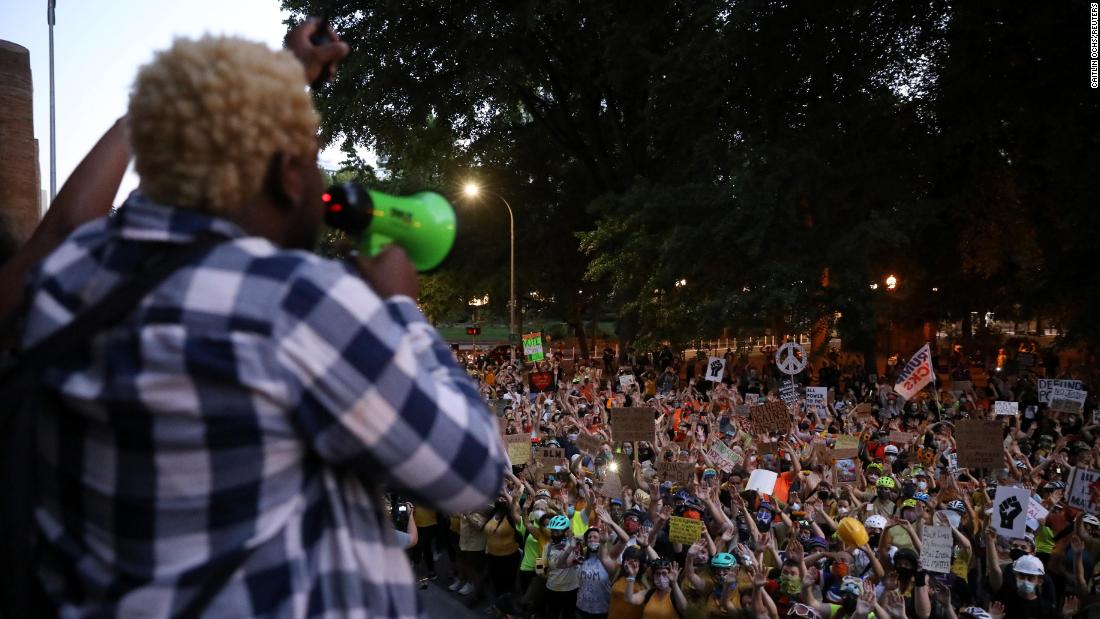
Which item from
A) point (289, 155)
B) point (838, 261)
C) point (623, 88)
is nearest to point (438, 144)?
point (623, 88)

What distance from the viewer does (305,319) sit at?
964mm

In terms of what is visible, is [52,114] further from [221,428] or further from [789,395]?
[789,395]

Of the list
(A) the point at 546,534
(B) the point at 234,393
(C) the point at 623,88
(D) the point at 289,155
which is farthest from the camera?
(C) the point at 623,88

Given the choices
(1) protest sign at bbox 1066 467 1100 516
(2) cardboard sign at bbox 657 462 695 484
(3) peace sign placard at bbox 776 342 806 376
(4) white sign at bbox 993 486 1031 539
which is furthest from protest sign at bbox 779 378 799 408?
(4) white sign at bbox 993 486 1031 539

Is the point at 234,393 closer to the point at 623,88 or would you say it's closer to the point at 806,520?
the point at 806,520

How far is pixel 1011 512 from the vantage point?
729 centimetres

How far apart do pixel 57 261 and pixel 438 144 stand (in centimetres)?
3013

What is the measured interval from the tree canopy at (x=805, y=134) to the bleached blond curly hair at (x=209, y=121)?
16.4 m

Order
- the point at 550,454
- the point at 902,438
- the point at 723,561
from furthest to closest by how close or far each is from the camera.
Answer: the point at 902,438
the point at 550,454
the point at 723,561

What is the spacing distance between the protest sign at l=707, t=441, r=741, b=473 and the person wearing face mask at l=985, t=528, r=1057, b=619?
340cm

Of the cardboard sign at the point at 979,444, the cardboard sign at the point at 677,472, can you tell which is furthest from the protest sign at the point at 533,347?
the cardboard sign at the point at 979,444

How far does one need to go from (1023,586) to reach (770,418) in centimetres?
535

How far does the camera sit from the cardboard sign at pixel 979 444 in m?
9.41

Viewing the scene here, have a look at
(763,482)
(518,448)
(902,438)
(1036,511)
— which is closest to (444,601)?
(518,448)
